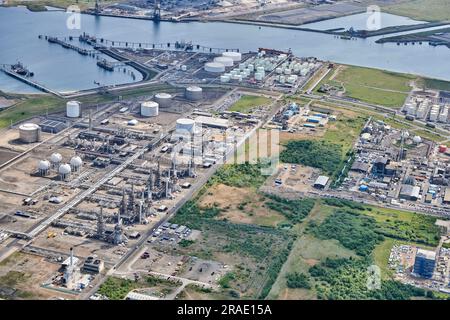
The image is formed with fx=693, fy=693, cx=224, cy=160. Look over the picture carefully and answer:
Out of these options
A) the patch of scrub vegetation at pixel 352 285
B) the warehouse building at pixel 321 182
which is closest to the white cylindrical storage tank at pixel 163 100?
the warehouse building at pixel 321 182

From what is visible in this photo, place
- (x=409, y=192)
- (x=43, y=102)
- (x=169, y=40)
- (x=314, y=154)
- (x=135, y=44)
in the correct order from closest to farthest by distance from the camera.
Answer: (x=409, y=192)
(x=314, y=154)
(x=43, y=102)
(x=135, y=44)
(x=169, y=40)

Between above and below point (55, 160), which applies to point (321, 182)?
below

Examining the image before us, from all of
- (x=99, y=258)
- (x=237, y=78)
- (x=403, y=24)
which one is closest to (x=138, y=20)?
(x=237, y=78)

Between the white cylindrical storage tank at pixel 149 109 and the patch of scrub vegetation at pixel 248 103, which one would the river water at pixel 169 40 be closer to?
the white cylindrical storage tank at pixel 149 109

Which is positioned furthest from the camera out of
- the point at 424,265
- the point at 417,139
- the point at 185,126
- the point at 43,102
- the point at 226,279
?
the point at 43,102

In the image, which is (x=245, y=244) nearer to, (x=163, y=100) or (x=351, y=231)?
(x=351, y=231)

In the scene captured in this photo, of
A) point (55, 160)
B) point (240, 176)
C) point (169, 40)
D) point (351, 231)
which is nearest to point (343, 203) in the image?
point (351, 231)
